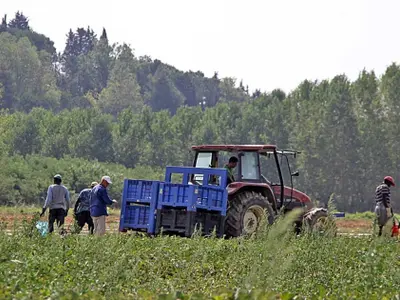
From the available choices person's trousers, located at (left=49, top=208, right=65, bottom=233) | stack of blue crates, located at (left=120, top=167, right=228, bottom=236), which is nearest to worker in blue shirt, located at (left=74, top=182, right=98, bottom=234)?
person's trousers, located at (left=49, top=208, right=65, bottom=233)

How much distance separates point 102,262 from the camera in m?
11.0

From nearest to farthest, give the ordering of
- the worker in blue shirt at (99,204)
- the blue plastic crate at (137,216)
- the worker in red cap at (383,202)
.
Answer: the worker in blue shirt at (99,204) → the blue plastic crate at (137,216) → the worker in red cap at (383,202)

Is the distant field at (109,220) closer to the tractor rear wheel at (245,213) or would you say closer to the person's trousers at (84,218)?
the person's trousers at (84,218)

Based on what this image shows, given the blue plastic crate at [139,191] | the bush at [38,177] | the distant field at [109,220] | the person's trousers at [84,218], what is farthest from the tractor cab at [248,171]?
the bush at [38,177]

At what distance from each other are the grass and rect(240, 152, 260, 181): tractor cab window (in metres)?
3.72

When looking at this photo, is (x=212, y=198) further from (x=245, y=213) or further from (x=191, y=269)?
(x=191, y=269)

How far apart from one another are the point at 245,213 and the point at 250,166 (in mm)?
1328

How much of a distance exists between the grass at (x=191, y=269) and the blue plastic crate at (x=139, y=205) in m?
2.86

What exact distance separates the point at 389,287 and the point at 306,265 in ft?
8.59

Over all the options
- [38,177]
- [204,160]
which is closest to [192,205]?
[204,160]

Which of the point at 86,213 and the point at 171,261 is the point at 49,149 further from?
the point at 171,261

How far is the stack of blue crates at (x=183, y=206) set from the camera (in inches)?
737

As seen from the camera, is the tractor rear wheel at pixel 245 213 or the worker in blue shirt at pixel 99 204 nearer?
the worker in blue shirt at pixel 99 204

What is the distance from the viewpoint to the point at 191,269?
36.8 ft
